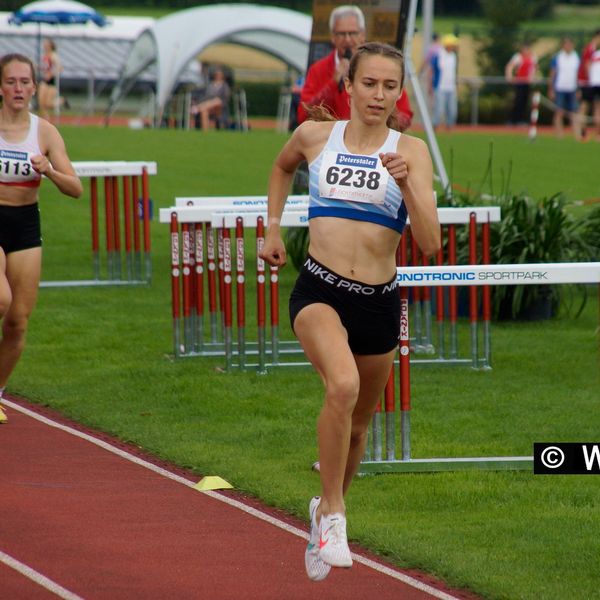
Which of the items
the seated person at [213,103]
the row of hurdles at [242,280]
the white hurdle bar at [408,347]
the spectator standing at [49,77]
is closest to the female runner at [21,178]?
the row of hurdles at [242,280]

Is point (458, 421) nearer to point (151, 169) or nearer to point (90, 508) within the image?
point (90, 508)

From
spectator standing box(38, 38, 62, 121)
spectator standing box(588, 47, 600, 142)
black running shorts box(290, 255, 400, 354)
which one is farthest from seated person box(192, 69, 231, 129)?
black running shorts box(290, 255, 400, 354)

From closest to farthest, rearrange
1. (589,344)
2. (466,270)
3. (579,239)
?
1. (466,270)
2. (589,344)
3. (579,239)

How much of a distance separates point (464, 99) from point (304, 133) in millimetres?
39281

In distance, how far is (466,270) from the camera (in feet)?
27.7

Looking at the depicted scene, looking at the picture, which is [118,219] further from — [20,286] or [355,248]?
[355,248]

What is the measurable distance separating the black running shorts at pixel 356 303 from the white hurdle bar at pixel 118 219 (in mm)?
7971

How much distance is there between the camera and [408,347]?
26.8ft

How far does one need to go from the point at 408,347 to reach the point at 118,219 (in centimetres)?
745

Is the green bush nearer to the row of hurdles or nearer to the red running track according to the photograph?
the row of hurdles

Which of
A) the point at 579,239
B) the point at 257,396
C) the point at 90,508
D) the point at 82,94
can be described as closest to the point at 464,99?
the point at 82,94

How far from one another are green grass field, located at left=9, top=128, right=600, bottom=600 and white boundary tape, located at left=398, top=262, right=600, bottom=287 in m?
1.01

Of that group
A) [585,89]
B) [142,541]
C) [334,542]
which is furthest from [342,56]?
[585,89]

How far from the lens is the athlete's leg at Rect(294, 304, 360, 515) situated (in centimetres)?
620
